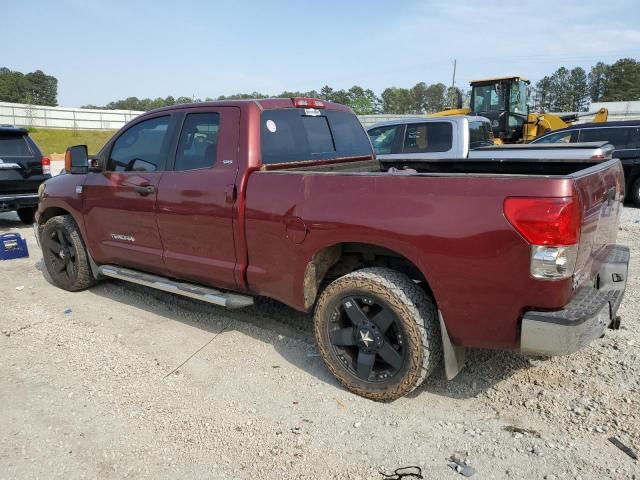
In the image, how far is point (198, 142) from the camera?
4.11 m

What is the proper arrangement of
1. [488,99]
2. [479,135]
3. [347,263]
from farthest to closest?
1. [488,99]
2. [479,135]
3. [347,263]

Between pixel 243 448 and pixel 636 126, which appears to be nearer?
pixel 243 448

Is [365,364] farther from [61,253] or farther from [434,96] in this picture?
[434,96]

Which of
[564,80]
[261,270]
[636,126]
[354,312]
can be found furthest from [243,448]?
[564,80]

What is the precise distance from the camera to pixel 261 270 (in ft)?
12.1

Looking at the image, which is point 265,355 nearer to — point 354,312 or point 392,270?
point 354,312

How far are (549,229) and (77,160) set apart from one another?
4398 millimetres

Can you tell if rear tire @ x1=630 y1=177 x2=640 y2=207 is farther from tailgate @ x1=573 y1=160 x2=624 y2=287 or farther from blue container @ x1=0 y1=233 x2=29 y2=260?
blue container @ x1=0 y1=233 x2=29 y2=260

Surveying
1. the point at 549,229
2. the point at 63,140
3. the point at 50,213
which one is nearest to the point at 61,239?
the point at 50,213

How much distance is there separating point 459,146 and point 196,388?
237 inches

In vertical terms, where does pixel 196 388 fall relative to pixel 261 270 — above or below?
below

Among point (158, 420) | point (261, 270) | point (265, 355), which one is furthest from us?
point (265, 355)

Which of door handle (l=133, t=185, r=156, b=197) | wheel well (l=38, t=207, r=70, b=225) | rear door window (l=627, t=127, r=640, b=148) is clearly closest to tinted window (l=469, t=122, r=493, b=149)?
rear door window (l=627, t=127, r=640, b=148)

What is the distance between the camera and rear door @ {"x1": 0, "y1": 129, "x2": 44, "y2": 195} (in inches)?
339
